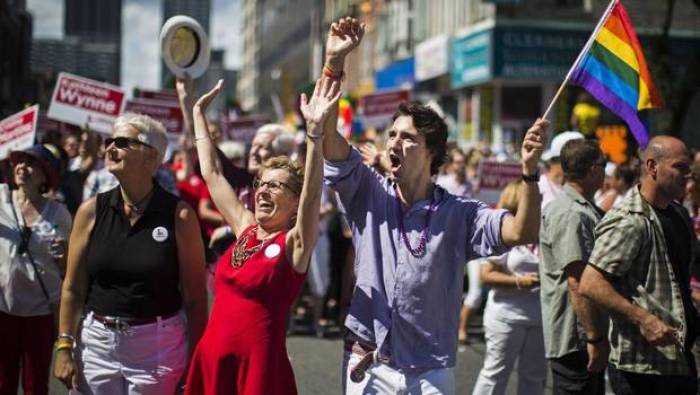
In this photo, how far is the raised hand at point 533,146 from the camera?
4105 mm

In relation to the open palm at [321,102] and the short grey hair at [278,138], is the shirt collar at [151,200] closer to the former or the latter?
the open palm at [321,102]

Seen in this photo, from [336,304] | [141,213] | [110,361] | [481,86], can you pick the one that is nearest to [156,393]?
[110,361]

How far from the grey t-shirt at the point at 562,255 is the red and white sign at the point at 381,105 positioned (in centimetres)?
923

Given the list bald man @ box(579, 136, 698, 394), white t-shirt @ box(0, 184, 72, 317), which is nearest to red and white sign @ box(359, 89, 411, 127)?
white t-shirt @ box(0, 184, 72, 317)

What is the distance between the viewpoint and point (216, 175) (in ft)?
16.4

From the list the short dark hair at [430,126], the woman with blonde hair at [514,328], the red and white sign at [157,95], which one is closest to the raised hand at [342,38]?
the short dark hair at [430,126]

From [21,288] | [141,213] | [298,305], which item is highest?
[141,213]

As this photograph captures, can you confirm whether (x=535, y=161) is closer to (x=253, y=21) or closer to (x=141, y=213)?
(x=141, y=213)

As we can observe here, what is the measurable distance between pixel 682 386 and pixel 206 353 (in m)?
2.11

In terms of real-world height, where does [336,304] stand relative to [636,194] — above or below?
below

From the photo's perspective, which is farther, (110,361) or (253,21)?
(253,21)

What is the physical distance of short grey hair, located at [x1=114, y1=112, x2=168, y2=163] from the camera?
192 inches

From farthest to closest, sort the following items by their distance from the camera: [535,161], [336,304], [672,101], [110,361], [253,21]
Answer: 1. [253,21]
2. [672,101]
3. [336,304]
4. [110,361]
5. [535,161]

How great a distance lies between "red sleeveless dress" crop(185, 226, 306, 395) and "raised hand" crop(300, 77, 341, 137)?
1.86 feet
